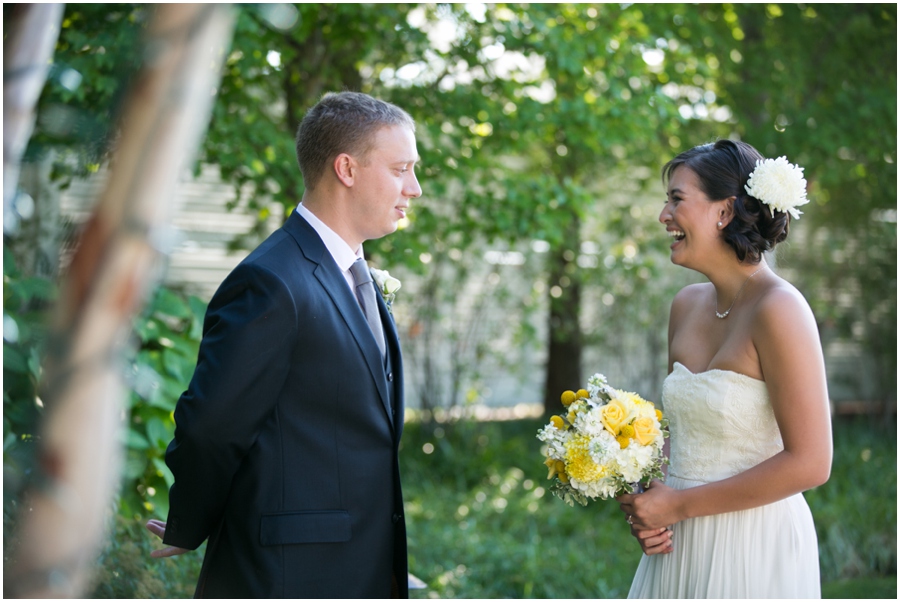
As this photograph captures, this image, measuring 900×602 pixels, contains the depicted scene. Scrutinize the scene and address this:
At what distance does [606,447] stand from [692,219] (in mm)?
902

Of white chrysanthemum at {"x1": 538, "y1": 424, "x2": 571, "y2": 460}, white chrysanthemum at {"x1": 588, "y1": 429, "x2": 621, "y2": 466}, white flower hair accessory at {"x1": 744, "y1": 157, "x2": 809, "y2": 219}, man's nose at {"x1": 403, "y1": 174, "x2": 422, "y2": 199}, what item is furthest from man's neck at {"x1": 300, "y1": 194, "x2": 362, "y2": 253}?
white flower hair accessory at {"x1": 744, "y1": 157, "x2": 809, "y2": 219}

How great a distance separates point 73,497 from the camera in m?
0.67

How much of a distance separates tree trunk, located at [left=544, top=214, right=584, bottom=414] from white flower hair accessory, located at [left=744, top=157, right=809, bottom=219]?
6335mm

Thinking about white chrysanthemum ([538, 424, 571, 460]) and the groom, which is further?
white chrysanthemum ([538, 424, 571, 460])

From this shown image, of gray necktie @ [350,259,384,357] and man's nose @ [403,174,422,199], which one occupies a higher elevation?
man's nose @ [403,174,422,199]

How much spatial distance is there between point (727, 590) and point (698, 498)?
0.47 m

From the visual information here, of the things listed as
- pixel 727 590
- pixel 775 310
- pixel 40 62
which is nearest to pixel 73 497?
pixel 40 62

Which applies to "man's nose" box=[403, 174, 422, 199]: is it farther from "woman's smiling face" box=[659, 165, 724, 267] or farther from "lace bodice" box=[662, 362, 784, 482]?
"lace bodice" box=[662, 362, 784, 482]

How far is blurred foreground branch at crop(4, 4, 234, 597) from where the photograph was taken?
65cm

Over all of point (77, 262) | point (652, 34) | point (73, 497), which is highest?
point (652, 34)

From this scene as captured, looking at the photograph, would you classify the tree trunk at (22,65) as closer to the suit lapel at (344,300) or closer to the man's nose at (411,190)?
the suit lapel at (344,300)

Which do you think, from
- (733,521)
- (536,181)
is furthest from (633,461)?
(536,181)

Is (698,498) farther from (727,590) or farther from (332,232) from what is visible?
(332,232)

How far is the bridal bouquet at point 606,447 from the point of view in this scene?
2719 mm
